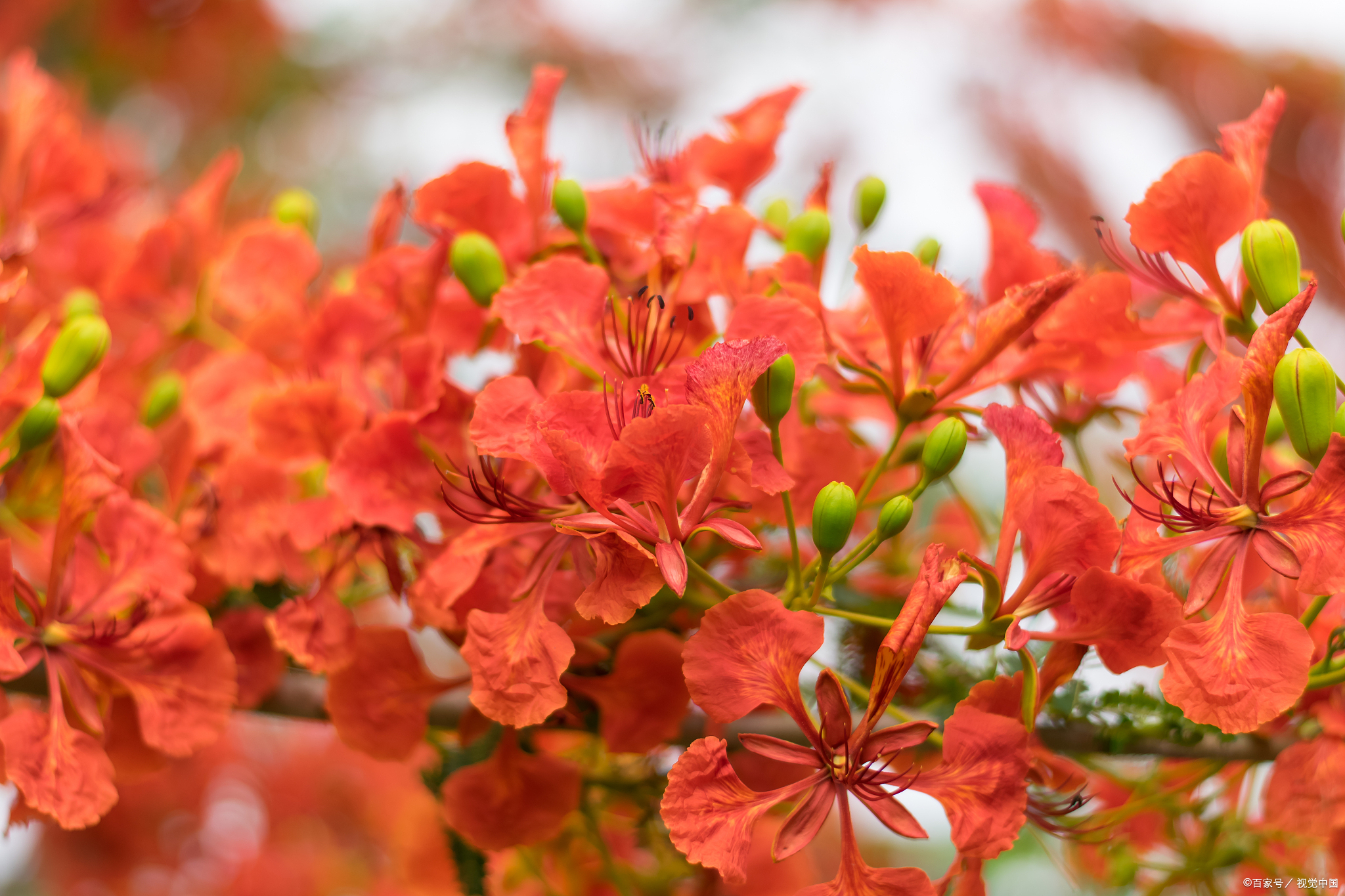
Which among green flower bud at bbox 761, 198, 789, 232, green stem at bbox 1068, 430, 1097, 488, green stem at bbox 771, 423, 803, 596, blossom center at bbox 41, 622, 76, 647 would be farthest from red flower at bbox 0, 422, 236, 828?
green stem at bbox 1068, 430, 1097, 488

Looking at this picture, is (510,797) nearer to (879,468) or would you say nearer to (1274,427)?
(879,468)

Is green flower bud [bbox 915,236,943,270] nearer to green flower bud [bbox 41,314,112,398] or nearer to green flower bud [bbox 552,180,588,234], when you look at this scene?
green flower bud [bbox 552,180,588,234]

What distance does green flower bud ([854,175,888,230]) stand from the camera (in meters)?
0.62

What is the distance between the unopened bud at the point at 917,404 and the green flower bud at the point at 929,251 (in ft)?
0.33

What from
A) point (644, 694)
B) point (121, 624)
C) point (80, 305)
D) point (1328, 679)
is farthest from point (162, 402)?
point (1328, 679)

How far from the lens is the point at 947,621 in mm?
686

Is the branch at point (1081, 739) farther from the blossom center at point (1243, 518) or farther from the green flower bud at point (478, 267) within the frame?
the green flower bud at point (478, 267)

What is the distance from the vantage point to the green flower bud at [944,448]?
1.52 ft

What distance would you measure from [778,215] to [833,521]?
1.04 ft

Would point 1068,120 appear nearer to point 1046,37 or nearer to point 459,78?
point 1046,37

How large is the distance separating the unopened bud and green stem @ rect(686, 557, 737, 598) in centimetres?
14

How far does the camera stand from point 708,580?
439 millimetres

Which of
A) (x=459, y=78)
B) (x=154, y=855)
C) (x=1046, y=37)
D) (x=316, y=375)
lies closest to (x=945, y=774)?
(x=316, y=375)

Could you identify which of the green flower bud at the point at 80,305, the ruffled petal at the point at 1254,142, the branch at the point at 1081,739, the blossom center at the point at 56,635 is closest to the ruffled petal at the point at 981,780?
the branch at the point at 1081,739
